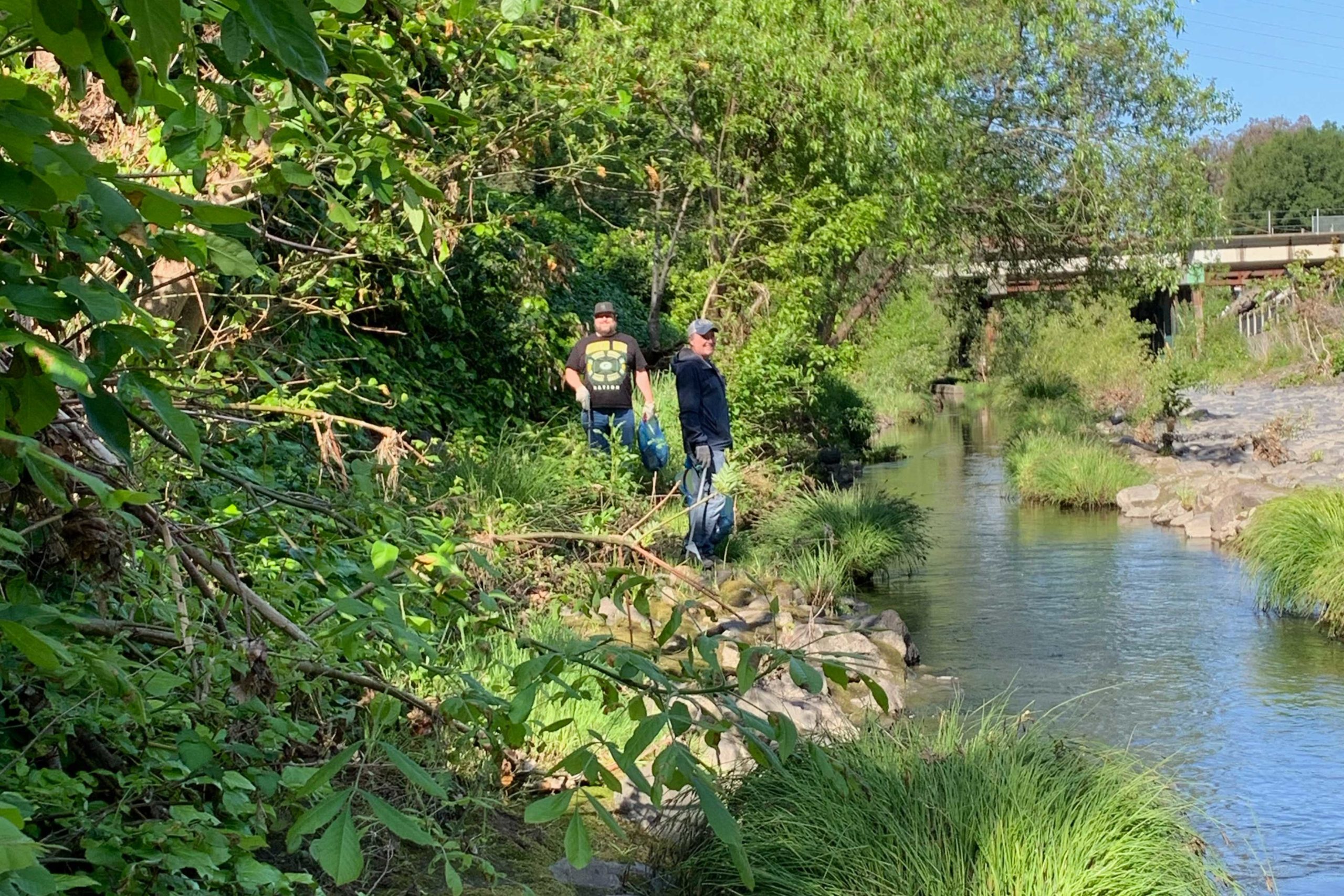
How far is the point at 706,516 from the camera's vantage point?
36.0 ft

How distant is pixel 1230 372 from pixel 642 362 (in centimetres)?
3691

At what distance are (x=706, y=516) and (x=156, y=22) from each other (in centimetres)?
972

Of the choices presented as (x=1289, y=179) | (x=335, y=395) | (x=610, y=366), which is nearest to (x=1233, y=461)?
(x=610, y=366)

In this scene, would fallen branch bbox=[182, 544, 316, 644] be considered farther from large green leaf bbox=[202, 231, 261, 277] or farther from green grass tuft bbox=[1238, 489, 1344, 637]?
green grass tuft bbox=[1238, 489, 1344, 637]

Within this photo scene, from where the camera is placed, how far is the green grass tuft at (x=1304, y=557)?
10773mm

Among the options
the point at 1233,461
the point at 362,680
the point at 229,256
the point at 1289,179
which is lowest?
the point at 1233,461

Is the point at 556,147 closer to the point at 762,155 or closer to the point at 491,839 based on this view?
the point at 762,155

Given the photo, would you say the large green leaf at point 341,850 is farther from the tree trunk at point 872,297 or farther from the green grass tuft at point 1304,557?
the tree trunk at point 872,297

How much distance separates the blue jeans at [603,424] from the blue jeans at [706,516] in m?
0.62

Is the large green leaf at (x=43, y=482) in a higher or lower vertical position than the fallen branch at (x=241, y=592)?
higher

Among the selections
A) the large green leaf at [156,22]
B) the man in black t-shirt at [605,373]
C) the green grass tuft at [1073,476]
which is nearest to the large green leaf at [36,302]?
the large green leaf at [156,22]

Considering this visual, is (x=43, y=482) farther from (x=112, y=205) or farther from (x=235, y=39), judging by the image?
(x=235, y=39)

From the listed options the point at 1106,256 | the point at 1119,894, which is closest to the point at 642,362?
the point at 1119,894

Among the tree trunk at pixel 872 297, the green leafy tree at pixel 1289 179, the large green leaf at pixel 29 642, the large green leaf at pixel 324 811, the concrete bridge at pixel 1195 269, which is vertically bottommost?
the large green leaf at pixel 324 811
